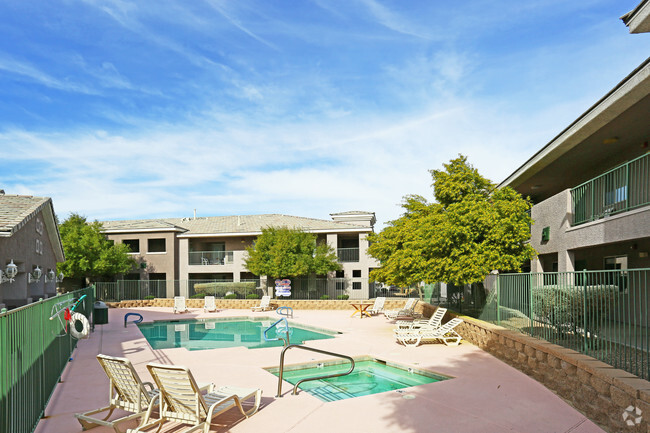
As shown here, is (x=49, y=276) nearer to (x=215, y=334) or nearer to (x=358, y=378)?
(x=215, y=334)

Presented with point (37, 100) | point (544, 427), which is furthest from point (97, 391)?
point (37, 100)

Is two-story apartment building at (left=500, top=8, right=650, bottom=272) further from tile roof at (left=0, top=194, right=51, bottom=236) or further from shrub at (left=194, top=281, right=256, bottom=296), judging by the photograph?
shrub at (left=194, top=281, right=256, bottom=296)

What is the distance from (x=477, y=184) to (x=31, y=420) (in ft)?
52.6

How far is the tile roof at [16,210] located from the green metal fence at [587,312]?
42.7 ft

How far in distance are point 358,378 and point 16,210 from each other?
11.9 m

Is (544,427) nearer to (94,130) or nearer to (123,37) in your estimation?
(123,37)

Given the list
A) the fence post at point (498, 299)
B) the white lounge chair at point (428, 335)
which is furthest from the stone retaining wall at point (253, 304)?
the fence post at point (498, 299)

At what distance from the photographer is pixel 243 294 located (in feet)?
113

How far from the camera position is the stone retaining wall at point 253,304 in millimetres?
29938

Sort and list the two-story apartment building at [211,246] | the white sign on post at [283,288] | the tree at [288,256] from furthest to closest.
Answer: the two-story apartment building at [211,246], the tree at [288,256], the white sign on post at [283,288]

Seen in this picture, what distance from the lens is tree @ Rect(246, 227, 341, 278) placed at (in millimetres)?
32000

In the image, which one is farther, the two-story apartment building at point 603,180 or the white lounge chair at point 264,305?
the white lounge chair at point 264,305

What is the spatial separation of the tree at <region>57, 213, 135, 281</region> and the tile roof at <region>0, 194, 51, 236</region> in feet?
55.0

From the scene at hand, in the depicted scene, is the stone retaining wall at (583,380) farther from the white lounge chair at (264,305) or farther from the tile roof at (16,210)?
the white lounge chair at (264,305)
